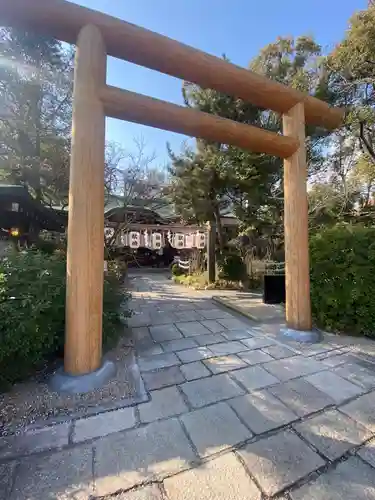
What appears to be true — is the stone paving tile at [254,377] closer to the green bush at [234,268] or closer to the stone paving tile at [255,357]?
the stone paving tile at [255,357]

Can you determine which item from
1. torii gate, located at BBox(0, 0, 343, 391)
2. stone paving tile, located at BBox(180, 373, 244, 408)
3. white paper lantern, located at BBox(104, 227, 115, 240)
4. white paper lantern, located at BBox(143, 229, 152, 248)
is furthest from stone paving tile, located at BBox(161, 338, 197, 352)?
white paper lantern, located at BBox(104, 227, 115, 240)

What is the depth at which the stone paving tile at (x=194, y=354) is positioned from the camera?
3051 mm

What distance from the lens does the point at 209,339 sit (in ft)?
12.3

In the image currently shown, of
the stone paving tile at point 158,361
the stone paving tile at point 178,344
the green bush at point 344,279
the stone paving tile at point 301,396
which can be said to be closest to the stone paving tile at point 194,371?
the stone paving tile at point 158,361

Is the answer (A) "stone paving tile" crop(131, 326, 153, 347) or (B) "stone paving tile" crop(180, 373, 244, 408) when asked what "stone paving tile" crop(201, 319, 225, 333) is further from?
(B) "stone paving tile" crop(180, 373, 244, 408)

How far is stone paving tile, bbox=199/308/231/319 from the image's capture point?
16.6 feet

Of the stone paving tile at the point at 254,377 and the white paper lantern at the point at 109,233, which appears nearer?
the stone paving tile at the point at 254,377

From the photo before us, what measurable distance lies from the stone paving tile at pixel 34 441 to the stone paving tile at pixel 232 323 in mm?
3041

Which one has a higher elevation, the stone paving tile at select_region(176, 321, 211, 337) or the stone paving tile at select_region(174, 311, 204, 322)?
the stone paving tile at select_region(174, 311, 204, 322)

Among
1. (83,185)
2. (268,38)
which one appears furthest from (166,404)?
(268,38)

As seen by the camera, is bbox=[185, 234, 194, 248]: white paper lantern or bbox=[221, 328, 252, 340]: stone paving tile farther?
bbox=[185, 234, 194, 248]: white paper lantern

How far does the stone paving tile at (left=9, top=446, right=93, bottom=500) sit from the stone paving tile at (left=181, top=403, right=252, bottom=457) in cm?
72

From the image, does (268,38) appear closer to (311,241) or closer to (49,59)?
(49,59)

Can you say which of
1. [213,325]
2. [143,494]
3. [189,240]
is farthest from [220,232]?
[143,494]
